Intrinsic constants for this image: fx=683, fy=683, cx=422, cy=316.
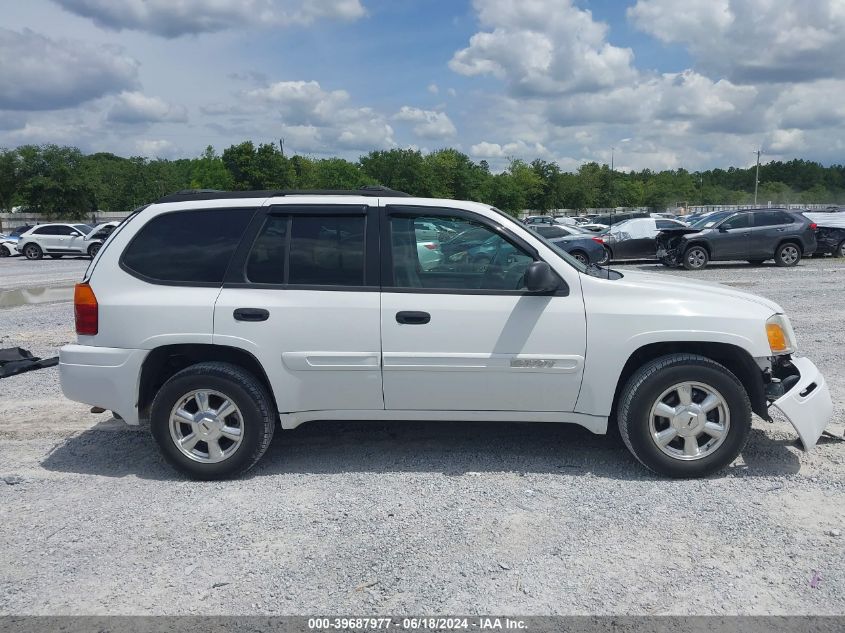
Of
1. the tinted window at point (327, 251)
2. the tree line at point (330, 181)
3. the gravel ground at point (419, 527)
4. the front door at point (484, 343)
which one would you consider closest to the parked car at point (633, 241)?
the gravel ground at point (419, 527)

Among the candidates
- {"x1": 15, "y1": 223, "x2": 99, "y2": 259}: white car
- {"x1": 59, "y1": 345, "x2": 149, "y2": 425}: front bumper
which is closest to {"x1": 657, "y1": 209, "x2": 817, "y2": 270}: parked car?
{"x1": 59, "y1": 345, "x2": 149, "y2": 425}: front bumper

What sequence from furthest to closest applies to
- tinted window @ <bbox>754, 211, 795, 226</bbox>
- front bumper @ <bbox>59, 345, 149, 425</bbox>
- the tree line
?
1. the tree line
2. tinted window @ <bbox>754, 211, 795, 226</bbox>
3. front bumper @ <bbox>59, 345, 149, 425</bbox>

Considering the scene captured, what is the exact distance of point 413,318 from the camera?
438 cm

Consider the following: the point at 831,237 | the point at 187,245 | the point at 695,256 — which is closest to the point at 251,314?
the point at 187,245

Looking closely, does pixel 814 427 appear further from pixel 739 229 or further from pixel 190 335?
pixel 739 229

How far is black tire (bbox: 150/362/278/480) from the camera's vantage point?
443 centimetres

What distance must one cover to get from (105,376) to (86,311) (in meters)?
0.46

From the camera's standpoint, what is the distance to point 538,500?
4195mm

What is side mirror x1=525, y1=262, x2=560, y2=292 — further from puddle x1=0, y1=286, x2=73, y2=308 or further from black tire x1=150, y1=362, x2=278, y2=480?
puddle x1=0, y1=286, x2=73, y2=308

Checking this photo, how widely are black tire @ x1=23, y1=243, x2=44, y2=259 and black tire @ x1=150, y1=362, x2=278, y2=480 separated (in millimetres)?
29190

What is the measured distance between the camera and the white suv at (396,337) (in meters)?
4.35

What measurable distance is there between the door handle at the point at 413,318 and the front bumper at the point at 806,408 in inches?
89.3

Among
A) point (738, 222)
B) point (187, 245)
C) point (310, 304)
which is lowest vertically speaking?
point (310, 304)

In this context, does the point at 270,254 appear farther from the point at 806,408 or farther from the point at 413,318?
the point at 806,408
